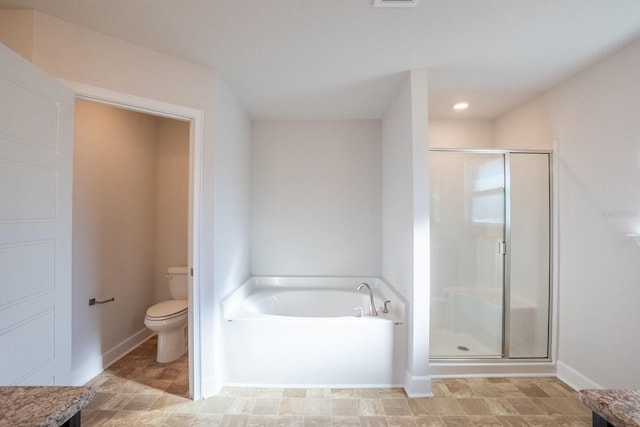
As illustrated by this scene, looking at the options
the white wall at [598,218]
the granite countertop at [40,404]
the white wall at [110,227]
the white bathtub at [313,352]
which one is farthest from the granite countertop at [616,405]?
the white wall at [110,227]

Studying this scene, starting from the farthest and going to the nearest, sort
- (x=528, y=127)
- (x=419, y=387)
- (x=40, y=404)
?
(x=528, y=127), (x=419, y=387), (x=40, y=404)

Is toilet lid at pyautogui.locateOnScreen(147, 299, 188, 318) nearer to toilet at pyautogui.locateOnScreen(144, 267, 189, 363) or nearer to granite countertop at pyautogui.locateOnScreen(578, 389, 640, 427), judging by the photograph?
toilet at pyautogui.locateOnScreen(144, 267, 189, 363)

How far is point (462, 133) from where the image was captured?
10.1ft

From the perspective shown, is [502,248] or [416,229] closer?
[416,229]

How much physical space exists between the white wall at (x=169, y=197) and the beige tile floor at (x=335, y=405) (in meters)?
1.09

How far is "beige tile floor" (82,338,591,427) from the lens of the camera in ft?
→ 5.64

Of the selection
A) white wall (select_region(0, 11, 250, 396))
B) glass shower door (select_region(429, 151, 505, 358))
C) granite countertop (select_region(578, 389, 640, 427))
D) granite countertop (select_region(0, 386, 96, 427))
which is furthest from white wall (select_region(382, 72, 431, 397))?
granite countertop (select_region(0, 386, 96, 427))

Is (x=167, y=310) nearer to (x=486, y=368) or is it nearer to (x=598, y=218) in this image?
(x=486, y=368)

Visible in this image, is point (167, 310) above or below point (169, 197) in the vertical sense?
below

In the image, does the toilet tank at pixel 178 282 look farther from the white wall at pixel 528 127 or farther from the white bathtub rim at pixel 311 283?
the white wall at pixel 528 127

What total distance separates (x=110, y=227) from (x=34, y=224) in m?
1.22

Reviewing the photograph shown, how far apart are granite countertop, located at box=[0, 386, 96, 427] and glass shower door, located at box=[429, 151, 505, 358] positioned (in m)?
2.41

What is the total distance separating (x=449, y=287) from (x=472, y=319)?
0.35 m

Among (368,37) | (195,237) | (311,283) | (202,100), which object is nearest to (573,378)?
(311,283)
